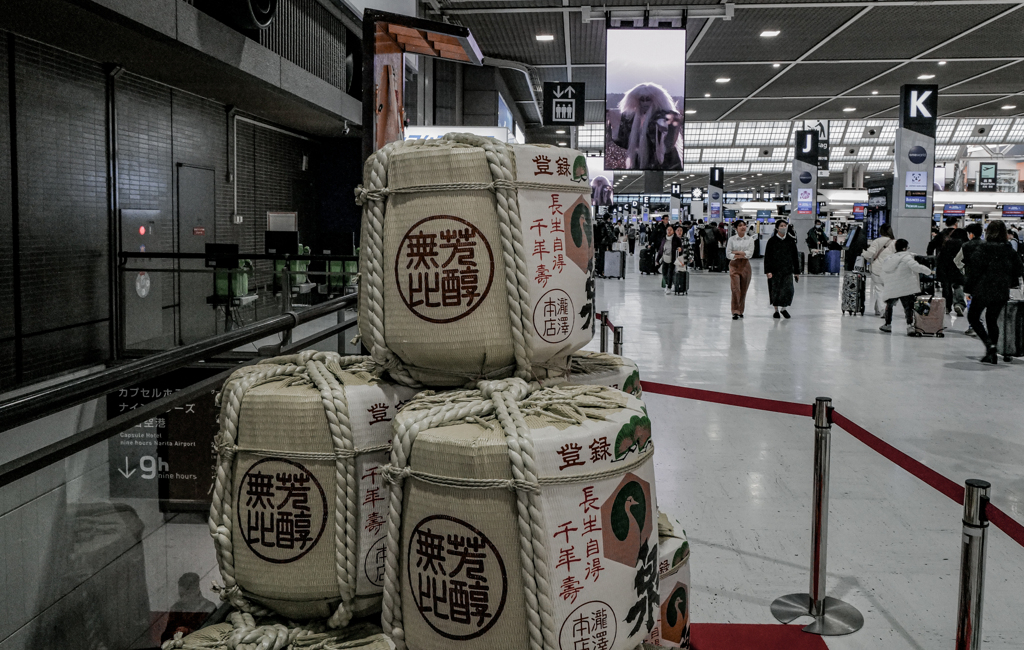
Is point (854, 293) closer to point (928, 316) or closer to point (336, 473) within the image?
point (928, 316)

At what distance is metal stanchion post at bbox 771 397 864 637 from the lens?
115 inches

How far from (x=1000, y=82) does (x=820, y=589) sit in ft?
61.3

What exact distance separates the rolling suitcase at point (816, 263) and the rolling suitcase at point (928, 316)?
47.7ft

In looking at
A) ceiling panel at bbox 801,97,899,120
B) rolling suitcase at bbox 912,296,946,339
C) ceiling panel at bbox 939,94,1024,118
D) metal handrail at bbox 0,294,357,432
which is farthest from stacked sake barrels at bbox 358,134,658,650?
ceiling panel at bbox 939,94,1024,118

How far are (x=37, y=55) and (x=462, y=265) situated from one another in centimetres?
702

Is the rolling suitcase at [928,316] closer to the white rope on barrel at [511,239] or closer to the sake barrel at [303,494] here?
the white rope on barrel at [511,239]

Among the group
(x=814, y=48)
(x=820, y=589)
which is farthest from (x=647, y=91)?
(x=820, y=589)

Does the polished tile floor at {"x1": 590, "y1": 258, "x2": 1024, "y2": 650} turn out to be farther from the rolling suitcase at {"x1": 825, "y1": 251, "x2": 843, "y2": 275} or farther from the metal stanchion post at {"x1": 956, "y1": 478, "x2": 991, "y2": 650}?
the rolling suitcase at {"x1": 825, "y1": 251, "x2": 843, "y2": 275}

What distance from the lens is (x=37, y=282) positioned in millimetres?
7062

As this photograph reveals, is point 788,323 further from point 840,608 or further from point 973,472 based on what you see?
point 840,608

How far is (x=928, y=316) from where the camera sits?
35.7 ft

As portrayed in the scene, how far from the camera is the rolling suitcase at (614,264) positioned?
2119cm

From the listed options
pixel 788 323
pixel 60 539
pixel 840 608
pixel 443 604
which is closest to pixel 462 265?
pixel 443 604

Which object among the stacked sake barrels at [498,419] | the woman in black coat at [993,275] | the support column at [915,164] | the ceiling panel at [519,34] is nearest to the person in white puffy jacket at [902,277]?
the woman in black coat at [993,275]
